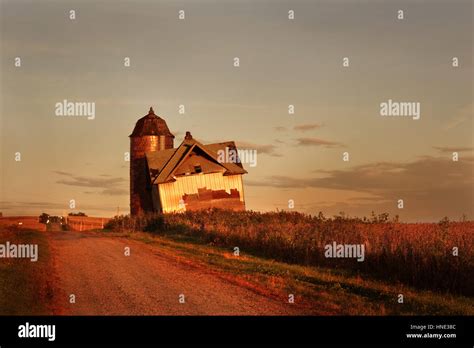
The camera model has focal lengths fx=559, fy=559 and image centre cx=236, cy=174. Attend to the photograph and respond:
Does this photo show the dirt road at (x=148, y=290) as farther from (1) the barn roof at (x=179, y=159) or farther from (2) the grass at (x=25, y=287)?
(1) the barn roof at (x=179, y=159)

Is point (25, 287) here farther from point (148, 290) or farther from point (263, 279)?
point (263, 279)

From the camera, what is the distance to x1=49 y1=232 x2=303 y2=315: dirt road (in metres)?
13.9

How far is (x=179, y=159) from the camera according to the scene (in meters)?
54.5

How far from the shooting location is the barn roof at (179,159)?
177 ft

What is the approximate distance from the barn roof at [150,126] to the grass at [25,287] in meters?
41.4

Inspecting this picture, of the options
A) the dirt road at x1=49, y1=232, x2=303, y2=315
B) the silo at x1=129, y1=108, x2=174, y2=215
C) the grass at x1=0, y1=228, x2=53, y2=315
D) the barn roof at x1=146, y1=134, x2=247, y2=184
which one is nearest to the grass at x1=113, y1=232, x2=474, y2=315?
the dirt road at x1=49, y1=232, x2=303, y2=315

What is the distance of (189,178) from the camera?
53.4m

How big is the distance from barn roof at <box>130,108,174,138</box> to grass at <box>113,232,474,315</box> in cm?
4209

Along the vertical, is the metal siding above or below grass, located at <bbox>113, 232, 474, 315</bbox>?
above

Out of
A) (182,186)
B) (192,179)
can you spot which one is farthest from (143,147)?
(192,179)

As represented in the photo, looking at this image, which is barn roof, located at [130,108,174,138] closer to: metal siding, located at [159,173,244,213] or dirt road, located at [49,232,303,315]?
metal siding, located at [159,173,244,213]

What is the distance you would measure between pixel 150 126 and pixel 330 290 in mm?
50878

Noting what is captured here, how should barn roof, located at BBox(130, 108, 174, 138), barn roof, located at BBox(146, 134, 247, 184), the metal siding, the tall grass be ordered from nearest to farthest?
the tall grass → the metal siding → barn roof, located at BBox(146, 134, 247, 184) → barn roof, located at BBox(130, 108, 174, 138)
